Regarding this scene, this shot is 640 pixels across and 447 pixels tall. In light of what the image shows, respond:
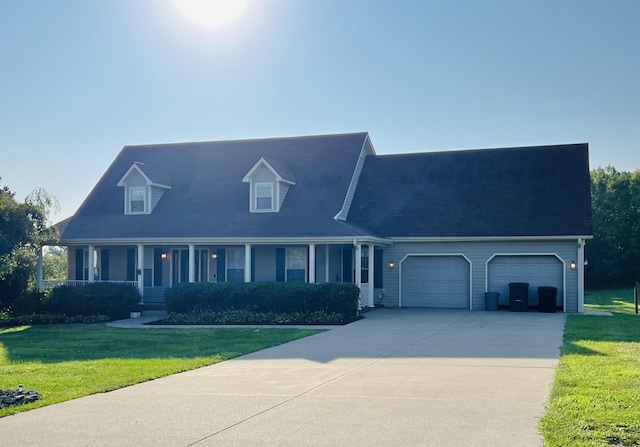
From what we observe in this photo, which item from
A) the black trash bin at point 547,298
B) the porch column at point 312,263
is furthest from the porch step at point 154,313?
the black trash bin at point 547,298

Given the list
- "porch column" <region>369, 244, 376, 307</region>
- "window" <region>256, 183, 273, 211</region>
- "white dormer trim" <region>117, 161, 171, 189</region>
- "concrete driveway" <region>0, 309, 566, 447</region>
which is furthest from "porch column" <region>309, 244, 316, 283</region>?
"concrete driveway" <region>0, 309, 566, 447</region>

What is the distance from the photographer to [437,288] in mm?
26359

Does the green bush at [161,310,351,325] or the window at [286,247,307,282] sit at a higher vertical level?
the window at [286,247,307,282]

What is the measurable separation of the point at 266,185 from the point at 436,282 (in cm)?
756

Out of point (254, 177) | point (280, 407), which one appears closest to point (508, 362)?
point (280, 407)

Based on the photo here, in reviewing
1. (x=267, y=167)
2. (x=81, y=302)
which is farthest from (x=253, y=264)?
(x=81, y=302)

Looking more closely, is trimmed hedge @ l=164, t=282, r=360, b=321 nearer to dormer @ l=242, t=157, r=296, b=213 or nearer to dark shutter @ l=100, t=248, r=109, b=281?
dormer @ l=242, t=157, r=296, b=213

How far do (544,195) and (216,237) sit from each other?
12265 mm

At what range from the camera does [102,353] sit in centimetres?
1525

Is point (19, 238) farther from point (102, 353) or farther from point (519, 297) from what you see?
point (519, 297)

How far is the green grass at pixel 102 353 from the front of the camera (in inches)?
437

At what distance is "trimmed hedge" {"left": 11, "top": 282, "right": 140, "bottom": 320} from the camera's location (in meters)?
24.3

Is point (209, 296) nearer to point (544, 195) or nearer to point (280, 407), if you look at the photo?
point (544, 195)

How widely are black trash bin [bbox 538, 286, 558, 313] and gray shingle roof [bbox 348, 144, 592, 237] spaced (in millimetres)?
1935
